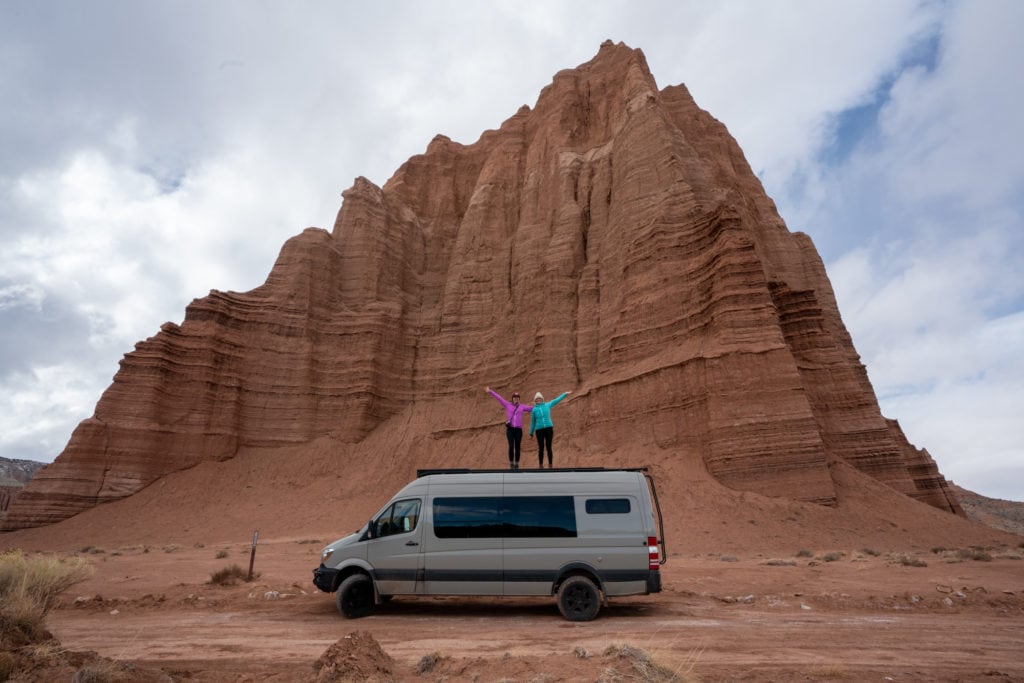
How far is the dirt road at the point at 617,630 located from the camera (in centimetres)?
586

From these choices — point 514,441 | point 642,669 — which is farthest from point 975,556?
point 642,669

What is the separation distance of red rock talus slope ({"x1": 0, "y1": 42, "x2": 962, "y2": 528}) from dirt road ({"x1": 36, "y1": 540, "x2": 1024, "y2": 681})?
15795 millimetres

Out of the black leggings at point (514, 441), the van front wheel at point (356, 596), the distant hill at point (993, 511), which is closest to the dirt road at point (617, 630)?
the van front wheel at point (356, 596)

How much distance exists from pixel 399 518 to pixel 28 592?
16.8 ft

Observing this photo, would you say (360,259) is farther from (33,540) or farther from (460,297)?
(33,540)

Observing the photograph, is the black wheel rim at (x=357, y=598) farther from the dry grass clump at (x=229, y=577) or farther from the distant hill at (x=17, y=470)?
the distant hill at (x=17, y=470)

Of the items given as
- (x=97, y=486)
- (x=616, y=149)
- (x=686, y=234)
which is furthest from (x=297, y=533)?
(x=616, y=149)

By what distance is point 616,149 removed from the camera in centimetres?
4434

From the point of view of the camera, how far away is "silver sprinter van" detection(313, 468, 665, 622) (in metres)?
8.94

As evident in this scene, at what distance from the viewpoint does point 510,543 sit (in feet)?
29.9

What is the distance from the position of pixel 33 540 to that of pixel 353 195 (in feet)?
116

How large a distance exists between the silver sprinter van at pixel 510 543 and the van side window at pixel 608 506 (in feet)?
0.05

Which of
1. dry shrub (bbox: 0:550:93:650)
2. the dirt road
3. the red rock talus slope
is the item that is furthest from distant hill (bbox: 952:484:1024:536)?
dry shrub (bbox: 0:550:93:650)

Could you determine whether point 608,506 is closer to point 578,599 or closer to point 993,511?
point 578,599
